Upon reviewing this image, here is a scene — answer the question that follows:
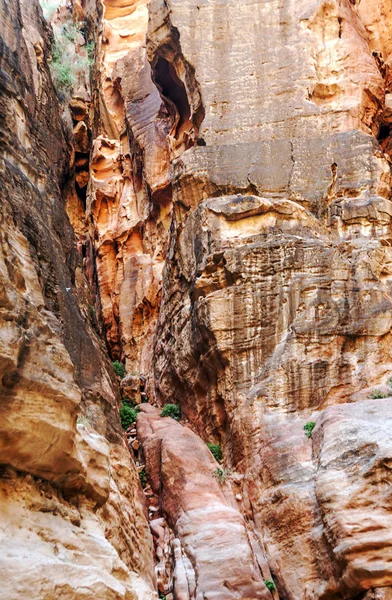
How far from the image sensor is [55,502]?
27.3 feet

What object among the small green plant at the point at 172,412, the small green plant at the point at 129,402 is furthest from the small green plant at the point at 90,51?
the small green plant at the point at 172,412

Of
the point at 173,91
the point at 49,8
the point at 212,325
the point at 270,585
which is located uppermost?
the point at 49,8

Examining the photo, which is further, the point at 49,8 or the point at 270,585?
the point at 49,8

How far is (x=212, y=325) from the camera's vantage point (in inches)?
704

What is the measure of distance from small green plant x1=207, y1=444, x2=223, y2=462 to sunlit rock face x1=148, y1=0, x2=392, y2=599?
308 mm

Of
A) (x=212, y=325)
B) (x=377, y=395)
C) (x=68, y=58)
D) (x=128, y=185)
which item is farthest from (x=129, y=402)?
(x=68, y=58)

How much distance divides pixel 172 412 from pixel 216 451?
257 cm

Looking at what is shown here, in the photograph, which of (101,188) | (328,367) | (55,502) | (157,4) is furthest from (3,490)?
(101,188)

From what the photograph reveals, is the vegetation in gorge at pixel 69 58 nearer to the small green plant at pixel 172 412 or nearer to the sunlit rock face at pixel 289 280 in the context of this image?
the sunlit rock face at pixel 289 280

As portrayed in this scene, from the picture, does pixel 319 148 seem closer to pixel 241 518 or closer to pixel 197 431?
pixel 197 431

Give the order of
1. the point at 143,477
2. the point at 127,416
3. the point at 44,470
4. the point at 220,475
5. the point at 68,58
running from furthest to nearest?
the point at 68,58
the point at 127,416
the point at 143,477
the point at 220,475
the point at 44,470

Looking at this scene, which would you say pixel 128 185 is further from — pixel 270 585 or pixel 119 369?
pixel 270 585

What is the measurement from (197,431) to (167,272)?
18.4 feet

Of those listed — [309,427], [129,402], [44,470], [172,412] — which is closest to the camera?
[44,470]
